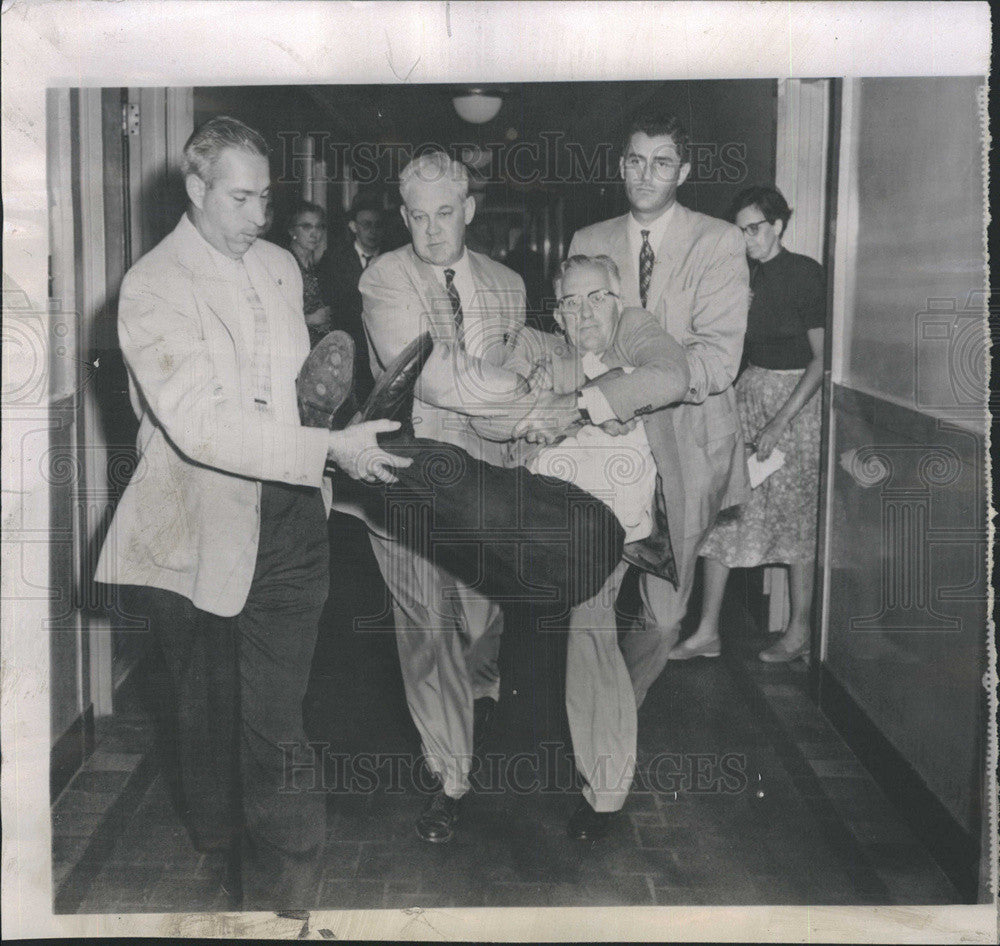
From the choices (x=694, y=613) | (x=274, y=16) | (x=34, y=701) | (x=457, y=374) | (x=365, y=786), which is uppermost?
(x=274, y=16)

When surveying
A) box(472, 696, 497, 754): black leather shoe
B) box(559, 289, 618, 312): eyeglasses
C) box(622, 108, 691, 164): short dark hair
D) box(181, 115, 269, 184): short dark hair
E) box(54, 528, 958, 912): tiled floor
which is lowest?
box(54, 528, 958, 912): tiled floor

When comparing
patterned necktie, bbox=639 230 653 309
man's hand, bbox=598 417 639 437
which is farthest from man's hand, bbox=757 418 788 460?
patterned necktie, bbox=639 230 653 309

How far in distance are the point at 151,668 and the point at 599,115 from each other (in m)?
2.03

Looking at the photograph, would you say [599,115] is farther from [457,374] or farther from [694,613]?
[694,613]

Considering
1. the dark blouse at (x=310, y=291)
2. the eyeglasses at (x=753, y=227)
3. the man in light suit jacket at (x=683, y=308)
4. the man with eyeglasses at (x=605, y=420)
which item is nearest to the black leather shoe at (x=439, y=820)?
the man with eyeglasses at (x=605, y=420)

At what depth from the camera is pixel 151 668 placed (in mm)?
3666

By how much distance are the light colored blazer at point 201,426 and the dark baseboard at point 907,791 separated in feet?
5.43

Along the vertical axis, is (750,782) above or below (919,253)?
below

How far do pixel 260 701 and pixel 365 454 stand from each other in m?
0.79

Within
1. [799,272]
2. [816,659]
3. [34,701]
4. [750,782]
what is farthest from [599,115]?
[34,701]

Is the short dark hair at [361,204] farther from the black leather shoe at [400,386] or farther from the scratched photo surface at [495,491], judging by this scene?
the black leather shoe at [400,386]

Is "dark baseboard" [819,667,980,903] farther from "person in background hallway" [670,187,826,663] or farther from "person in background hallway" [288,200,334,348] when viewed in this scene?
"person in background hallway" [288,200,334,348]

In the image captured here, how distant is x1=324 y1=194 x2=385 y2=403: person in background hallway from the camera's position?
3.48 metres

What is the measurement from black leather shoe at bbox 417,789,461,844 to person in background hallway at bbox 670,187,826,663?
2.58 feet
